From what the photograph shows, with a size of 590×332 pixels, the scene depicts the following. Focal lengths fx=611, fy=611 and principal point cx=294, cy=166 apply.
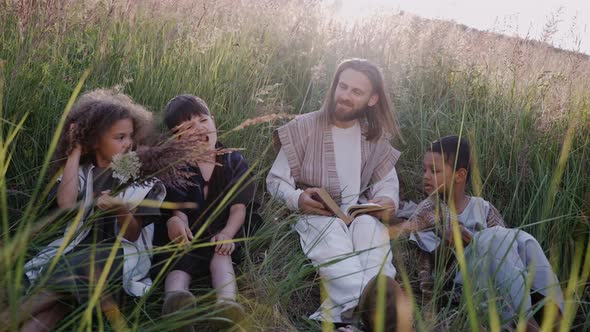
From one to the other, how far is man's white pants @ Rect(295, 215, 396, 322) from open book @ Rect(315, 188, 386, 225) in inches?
1.3

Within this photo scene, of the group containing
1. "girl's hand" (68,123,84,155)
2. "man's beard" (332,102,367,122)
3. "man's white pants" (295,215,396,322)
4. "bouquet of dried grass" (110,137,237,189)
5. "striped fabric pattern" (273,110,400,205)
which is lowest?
"man's white pants" (295,215,396,322)

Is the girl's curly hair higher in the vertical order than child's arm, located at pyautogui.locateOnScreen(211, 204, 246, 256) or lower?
higher

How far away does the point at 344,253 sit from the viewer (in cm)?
263

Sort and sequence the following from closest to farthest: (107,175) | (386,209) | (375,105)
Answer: (107,175) → (386,209) → (375,105)

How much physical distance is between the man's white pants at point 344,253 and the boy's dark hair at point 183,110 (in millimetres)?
813

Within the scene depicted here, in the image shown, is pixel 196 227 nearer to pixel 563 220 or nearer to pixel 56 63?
pixel 56 63

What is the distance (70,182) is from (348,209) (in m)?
1.46

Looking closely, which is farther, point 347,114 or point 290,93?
point 290,93

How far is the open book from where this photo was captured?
10.7ft

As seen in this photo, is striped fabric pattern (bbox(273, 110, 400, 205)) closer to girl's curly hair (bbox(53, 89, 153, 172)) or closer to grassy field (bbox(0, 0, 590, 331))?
grassy field (bbox(0, 0, 590, 331))

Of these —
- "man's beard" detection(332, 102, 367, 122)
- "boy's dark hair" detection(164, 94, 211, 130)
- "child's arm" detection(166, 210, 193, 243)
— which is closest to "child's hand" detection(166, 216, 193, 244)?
"child's arm" detection(166, 210, 193, 243)

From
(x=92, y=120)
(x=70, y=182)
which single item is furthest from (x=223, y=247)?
(x=92, y=120)

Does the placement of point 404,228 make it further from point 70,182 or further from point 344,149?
point 70,182

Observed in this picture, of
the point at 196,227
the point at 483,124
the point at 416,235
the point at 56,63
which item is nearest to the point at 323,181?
the point at 416,235
